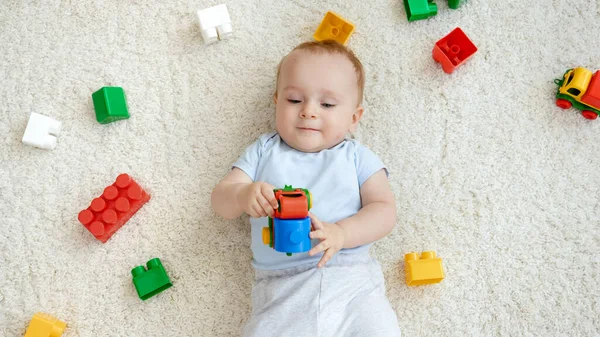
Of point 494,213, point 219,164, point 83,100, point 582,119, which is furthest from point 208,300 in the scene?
point 582,119

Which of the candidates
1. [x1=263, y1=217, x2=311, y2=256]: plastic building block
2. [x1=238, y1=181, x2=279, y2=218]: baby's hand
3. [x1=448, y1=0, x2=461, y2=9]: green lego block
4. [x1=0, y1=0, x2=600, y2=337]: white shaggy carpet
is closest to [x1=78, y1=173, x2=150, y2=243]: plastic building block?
[x1=0, y1=0, x2=600, y2=337]: white shaggy carpet

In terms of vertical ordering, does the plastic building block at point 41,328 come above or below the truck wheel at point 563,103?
below

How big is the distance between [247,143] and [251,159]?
0.45 ft

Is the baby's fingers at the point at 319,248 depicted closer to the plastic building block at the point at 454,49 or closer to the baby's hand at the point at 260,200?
the baby's hand at the point at 260,200

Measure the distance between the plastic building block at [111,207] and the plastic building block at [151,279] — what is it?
115mm

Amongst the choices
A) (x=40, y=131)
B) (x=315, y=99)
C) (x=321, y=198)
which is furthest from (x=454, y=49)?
(x=40, y=131)

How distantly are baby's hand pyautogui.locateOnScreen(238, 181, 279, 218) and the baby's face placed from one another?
181mm

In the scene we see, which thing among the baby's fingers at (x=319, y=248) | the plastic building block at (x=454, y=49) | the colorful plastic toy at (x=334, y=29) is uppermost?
the colorful plastic toy at (x=334, y=29)

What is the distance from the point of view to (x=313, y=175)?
1.14m

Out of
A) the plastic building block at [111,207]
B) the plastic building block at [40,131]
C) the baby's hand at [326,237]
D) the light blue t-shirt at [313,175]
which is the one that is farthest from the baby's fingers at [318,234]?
the plastic building block at [40,131]

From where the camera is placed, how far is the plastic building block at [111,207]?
3.91 feet

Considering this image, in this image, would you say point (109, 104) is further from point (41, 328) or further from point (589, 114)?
point (589, 114)

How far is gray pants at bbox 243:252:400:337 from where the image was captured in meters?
1.03

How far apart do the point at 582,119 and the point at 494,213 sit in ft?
1.07
